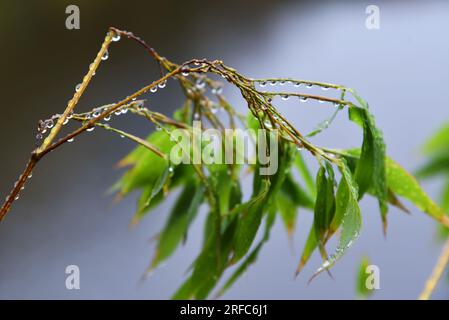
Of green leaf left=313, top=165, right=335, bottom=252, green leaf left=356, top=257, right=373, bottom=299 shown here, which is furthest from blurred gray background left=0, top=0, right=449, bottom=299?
green leaf left=313, top=165, right=335, bottom=252

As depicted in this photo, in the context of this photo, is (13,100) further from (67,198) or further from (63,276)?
(63,276)

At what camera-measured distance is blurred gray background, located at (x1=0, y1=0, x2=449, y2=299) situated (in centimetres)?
123

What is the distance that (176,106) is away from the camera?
4.44ft

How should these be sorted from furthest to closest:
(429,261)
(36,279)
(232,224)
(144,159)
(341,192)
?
(429,261) < (36,279) < (144,159) < (232,224) < (341,192)

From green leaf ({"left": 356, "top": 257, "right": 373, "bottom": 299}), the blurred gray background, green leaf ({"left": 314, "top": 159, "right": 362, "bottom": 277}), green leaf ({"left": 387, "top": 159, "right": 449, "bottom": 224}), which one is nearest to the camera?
green leaf ({"left": 314, "top": 159, "right": 362, "bottom": 277})

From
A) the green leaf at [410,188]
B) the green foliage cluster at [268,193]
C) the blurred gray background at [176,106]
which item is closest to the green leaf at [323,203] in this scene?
the green foliage cluster at [268,193]

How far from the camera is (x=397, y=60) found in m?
1.46

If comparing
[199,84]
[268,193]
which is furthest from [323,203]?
[199,84]

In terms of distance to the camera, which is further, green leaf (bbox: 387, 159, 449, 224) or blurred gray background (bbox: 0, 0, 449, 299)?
blurred gray background (bbox: 0, 0, 449, 299)

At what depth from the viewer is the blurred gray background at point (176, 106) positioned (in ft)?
4.03

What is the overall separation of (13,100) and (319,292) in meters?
0.87

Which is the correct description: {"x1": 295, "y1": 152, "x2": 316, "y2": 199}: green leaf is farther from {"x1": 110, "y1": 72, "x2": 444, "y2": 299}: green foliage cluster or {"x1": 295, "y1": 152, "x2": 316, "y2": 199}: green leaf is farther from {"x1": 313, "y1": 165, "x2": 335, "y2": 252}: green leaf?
{"x1": 313, "y1": 165, "x2": 335, "y2": 252}: green leaf

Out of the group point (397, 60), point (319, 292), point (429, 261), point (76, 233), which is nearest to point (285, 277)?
point (319, 292)

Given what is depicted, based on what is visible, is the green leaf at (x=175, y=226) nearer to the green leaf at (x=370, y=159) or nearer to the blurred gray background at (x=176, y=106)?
the green leaf at (x=370, y=159)
